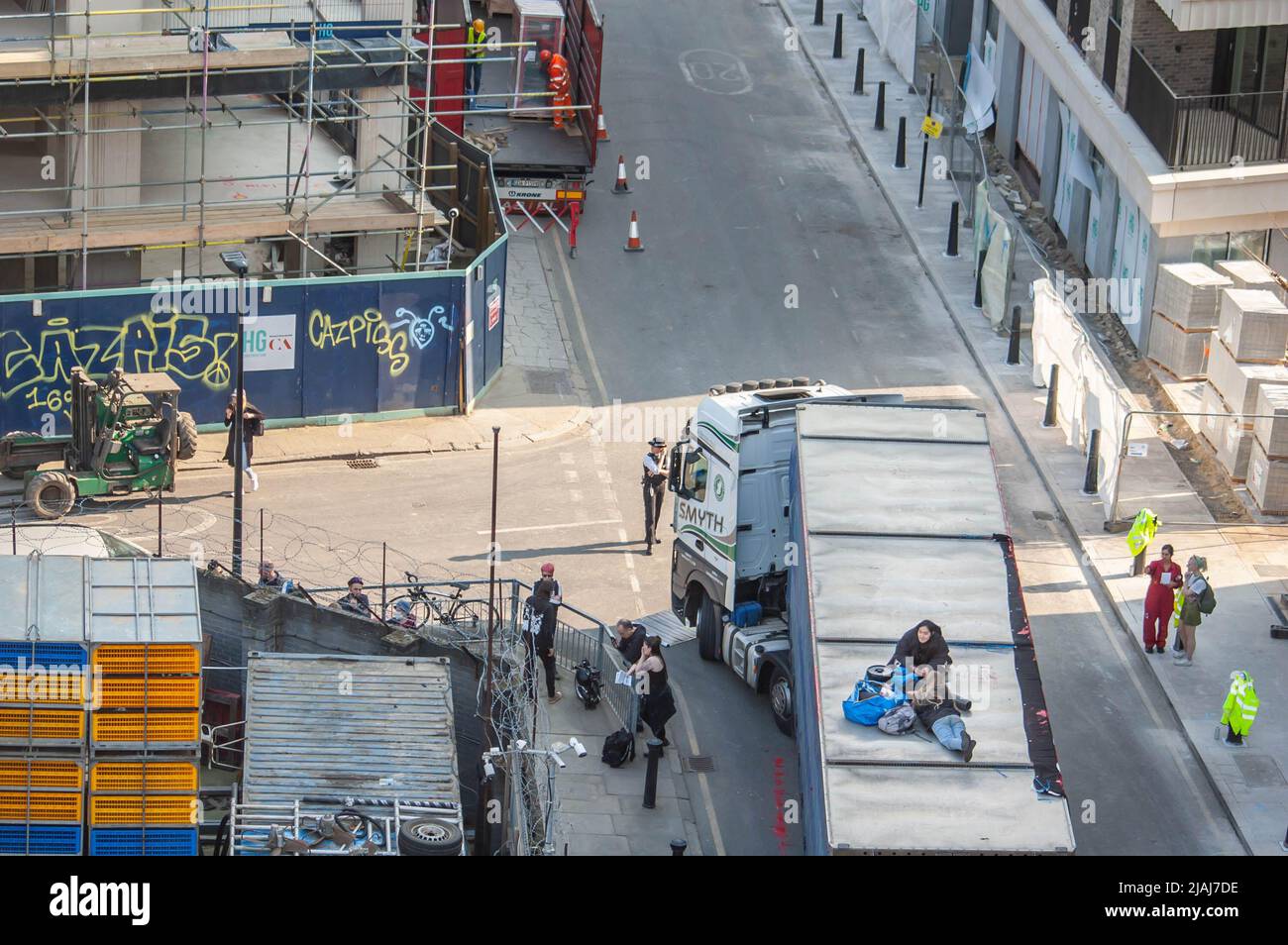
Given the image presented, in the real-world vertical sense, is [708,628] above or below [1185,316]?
below

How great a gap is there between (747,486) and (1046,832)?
842 centimetres

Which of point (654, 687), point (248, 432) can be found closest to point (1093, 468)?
point (654, 687)

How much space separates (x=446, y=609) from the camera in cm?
3164

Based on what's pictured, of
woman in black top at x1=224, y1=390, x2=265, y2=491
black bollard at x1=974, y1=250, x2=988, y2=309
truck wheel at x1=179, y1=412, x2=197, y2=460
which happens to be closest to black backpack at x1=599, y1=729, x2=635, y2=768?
woman in black top at x1=224, y1=390, x2=265, y2=491

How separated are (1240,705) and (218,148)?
22.1 meters

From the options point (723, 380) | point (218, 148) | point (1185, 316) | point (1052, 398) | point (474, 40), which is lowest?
point (723, 380)

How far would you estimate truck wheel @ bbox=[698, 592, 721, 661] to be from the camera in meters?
31.0

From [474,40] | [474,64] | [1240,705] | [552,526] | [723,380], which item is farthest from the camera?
[474,64]

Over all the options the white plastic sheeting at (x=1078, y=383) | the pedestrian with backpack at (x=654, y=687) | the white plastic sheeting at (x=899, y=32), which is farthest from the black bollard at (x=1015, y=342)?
the pedestrian with backpack at (x=654, y=687)

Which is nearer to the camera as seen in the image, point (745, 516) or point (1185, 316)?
point (745, 516)

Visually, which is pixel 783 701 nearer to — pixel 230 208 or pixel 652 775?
pixel 652 775

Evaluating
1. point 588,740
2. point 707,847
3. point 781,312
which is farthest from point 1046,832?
point 781,312

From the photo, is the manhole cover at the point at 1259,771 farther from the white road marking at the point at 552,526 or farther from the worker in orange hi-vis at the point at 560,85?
the worker in orange hi-vis at the point at 560,85

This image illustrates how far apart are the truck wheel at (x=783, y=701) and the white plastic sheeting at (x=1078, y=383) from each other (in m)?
8.08
